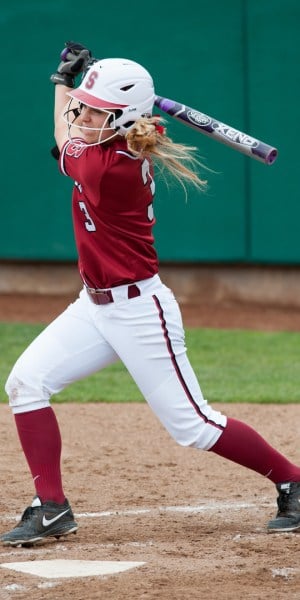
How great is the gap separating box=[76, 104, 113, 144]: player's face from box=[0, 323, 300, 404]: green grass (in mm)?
3507

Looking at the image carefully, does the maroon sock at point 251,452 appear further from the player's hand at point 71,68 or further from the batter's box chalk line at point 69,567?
the player's hand at point 71,68

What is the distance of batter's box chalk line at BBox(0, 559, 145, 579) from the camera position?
4160mm

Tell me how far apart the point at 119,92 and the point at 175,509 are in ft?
6.13

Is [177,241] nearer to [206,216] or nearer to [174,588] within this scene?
[206,216]

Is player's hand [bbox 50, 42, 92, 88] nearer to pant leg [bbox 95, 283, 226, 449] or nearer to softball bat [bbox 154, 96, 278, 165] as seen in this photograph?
softball bat [bbox 154, 96, 278, 165]

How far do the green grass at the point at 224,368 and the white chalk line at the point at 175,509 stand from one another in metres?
2.33

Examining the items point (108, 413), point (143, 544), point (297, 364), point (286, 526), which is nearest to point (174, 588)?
point (143, 544)

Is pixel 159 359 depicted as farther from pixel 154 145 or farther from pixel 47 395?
pixel 154 145

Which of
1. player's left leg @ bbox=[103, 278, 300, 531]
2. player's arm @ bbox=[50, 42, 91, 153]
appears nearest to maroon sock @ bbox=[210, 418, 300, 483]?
player's left leg @ bbox=[103, 278, 300, 531]

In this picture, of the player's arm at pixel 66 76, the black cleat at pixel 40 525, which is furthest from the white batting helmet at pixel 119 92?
the black cleat at pixel 40 525

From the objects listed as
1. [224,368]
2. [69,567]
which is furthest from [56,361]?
[224,368]

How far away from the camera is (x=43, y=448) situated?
4.68 m

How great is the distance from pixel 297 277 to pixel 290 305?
11.8 inches

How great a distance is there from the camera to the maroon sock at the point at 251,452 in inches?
185
